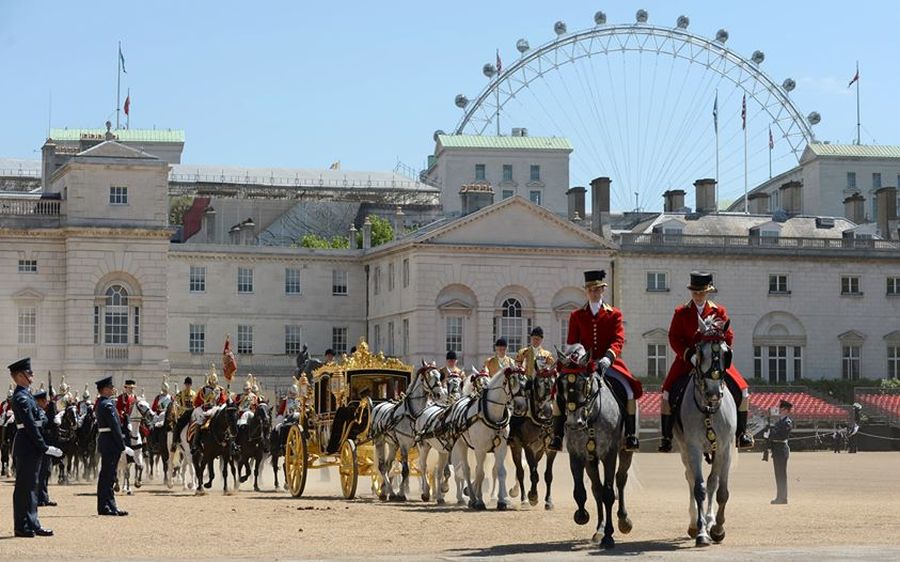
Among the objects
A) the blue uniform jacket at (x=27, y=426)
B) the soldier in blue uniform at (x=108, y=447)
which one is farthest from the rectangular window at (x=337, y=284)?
the blue uniform jacket at (x=27, y=426)

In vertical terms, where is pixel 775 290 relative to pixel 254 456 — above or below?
above

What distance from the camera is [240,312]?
3339 inches

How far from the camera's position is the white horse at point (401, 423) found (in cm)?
2967

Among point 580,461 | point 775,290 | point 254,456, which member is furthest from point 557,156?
point 580,461

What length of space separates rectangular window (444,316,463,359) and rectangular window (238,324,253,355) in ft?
33.7

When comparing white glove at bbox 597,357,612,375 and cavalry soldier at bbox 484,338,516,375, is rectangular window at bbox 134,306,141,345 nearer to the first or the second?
cavalry soldier at bbox 484,338,516,375

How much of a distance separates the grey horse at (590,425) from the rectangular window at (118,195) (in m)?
58.5

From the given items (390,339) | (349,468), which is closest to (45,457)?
(349,468)

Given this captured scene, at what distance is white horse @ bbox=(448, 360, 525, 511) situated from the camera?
25938mm

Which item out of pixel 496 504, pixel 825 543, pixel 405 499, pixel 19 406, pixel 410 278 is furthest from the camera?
pixel 410 278

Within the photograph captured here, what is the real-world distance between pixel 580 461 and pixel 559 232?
206 ft

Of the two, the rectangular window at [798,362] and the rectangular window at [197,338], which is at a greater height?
the rectangular window at [197,338]

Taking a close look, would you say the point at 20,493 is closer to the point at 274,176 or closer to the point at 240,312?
the point at 240,312

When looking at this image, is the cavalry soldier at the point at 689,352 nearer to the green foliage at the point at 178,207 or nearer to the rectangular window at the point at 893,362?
the rectangular window at the point at 893,362
